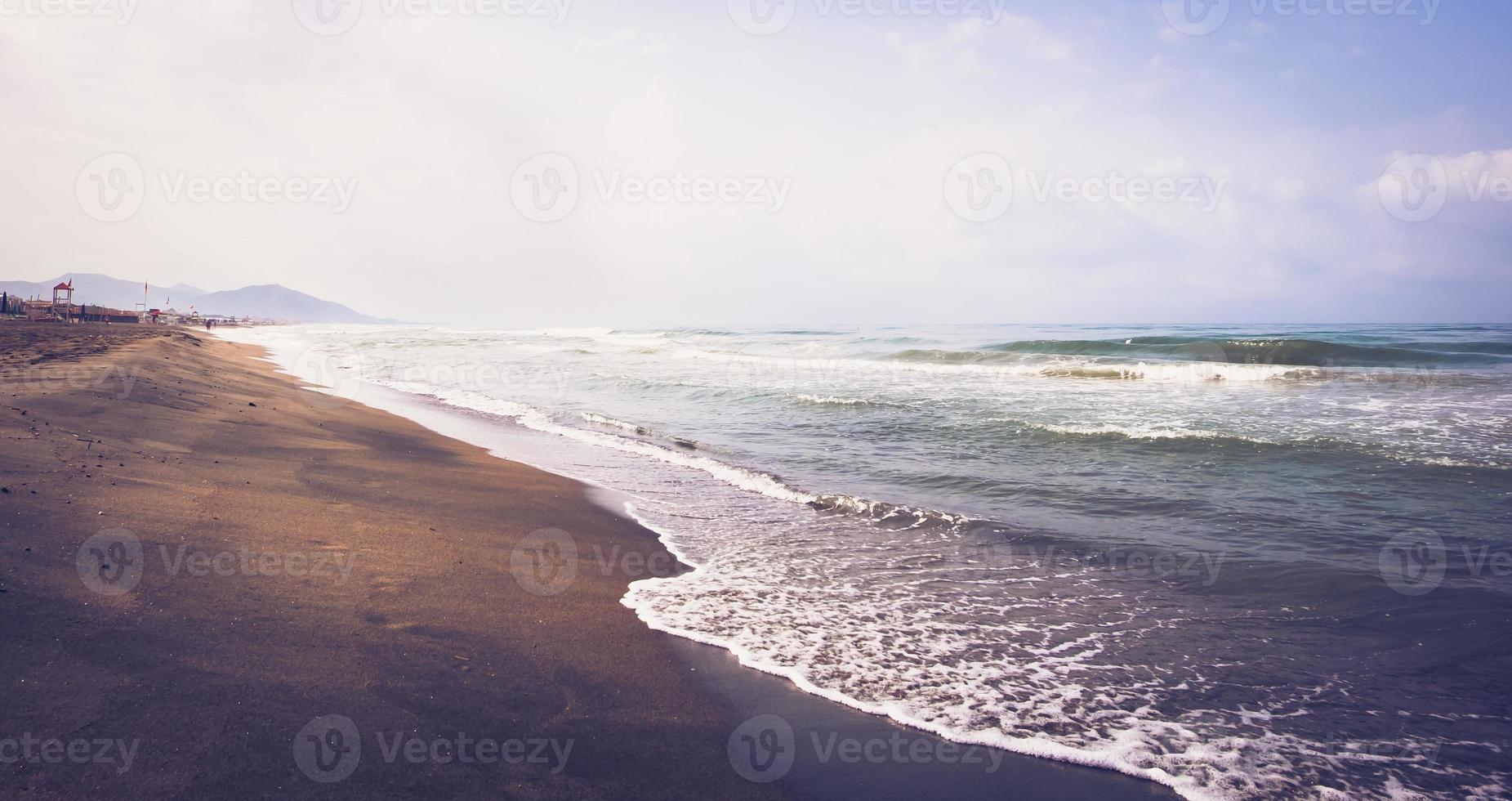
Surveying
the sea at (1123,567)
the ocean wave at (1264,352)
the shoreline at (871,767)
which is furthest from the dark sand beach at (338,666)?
the ocean wave at (1264,352)

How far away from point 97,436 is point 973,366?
928 inches

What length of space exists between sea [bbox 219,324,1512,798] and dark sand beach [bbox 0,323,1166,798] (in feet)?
1.61

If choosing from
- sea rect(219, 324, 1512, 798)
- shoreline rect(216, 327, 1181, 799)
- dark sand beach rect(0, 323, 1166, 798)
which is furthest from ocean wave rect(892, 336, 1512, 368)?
dark sand beach rect(0, 323, 1166, 798)

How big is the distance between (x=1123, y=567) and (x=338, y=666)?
5770mm

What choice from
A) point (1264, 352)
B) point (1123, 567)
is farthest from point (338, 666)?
point (1264, 352)

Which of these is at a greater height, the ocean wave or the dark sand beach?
the ocean wave

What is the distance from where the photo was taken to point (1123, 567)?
18.7ft

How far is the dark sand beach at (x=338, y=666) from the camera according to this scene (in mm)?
2600

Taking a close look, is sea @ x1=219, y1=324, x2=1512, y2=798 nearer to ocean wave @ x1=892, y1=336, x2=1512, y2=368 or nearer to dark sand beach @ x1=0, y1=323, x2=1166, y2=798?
dark sand beach @ x1=0, y1=323, x2=1166, y2=798

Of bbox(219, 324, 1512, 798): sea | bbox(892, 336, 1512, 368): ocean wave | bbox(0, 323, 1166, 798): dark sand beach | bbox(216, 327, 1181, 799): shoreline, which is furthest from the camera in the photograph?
bbox(892, 336, 1512, 368): ocean wave

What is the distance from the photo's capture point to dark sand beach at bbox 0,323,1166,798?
2600 mm

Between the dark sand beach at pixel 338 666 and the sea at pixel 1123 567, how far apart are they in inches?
19.3

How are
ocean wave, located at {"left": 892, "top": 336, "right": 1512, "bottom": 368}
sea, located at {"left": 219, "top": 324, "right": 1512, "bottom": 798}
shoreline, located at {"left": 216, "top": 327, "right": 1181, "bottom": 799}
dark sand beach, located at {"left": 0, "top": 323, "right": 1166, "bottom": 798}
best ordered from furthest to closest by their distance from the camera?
ocean wave, located at {"left": 892, "top": 336, "right": 1512, "bottom": 368} → sea, located at {"left": 219, "top": 324, "right": 1512, "bottom": 798} → shoreline, located at {"left": 216, "top": 327, "right": 1181, "bottom": 799} → dark sand beach, located at {"left": 0, "top": 323, "right": 1166, "bottom": 798}

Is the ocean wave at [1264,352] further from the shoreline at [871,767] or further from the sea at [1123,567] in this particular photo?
the shoreline at [871,767]
